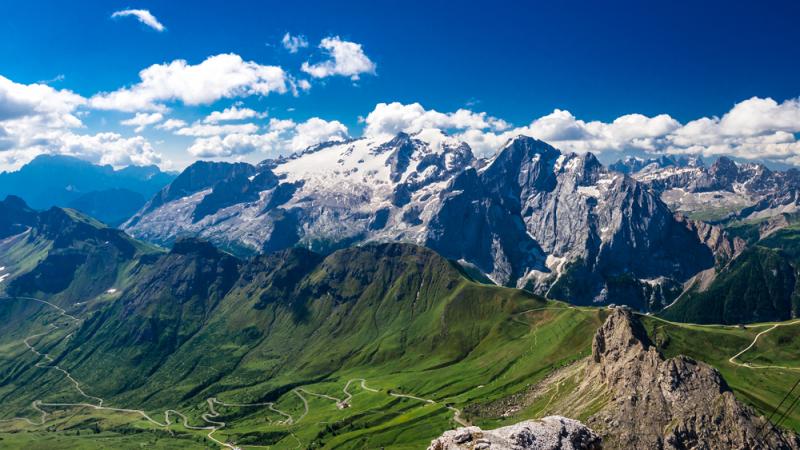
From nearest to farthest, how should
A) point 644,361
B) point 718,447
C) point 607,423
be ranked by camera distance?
point 718,447 < point 607,423 < point 644,361

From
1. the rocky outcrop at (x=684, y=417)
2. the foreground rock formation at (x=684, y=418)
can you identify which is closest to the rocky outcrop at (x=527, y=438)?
the foreground rock formation at (x=684, y=418)

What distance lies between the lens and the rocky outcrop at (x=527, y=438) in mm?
37553

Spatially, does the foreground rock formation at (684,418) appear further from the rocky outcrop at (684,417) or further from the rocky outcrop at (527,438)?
the rocky outcrop at (527,438)

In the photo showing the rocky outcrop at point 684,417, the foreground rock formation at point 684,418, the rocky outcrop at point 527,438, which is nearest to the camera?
the rocky outcrop at point 527,438

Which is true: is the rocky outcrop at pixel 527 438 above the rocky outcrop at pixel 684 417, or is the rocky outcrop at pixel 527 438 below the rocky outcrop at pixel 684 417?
above

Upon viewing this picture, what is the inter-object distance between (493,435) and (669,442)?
136734 millimetres

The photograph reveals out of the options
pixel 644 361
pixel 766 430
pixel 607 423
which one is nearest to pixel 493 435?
pixel 607 423

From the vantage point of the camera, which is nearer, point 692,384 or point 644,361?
point 692,384

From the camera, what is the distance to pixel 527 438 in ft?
125

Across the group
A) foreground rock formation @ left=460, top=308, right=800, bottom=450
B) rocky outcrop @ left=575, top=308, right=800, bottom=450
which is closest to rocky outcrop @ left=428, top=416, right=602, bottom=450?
foreground rock formation @ left=460, top=308, right=800, bottom=450

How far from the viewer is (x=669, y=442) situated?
14888 cm

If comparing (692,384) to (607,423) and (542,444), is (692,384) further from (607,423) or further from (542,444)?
(542,444)

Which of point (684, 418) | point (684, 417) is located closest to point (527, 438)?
point (684, 418)

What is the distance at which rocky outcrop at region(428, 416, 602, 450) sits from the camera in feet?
123
